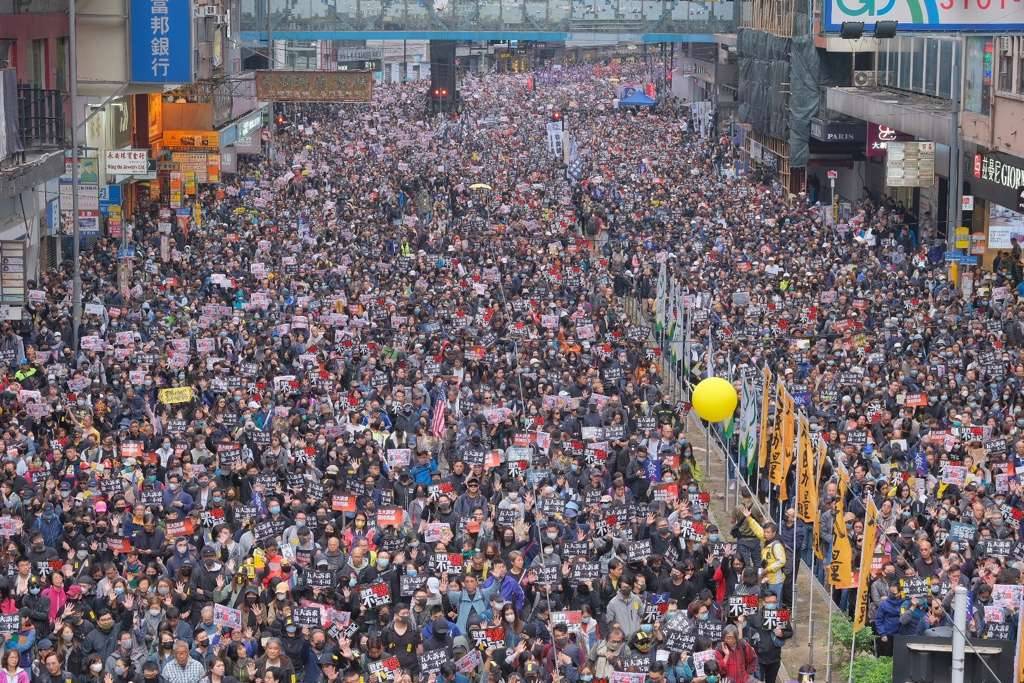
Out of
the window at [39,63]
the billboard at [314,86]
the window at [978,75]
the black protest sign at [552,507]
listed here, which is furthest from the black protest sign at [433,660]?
the billboard at [314,86]

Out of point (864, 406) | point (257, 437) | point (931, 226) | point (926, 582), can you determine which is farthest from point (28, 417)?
point (931, 226)

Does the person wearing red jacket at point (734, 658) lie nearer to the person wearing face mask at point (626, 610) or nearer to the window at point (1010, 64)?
the person wearing face mask at point (626, 610)

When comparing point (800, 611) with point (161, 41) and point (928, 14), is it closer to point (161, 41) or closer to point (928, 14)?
point (928, 14)

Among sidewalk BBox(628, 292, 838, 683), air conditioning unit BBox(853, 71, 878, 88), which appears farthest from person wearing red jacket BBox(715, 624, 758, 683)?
air conditioning unit BBox(853, 71, 878, 88)

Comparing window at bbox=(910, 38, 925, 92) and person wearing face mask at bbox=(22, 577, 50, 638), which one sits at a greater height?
window at bbox=(910, 38, 925, 92)

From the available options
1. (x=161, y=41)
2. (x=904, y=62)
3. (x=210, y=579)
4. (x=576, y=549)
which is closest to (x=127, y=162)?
(x=161, y=41)

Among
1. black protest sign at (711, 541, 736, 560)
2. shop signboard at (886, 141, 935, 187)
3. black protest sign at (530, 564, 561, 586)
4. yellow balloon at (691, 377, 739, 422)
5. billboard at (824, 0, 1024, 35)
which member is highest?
billboard at (824, 0, 1024, 35)

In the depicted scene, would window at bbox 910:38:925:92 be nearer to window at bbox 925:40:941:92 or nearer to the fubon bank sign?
window at bbox 925:40:941:92

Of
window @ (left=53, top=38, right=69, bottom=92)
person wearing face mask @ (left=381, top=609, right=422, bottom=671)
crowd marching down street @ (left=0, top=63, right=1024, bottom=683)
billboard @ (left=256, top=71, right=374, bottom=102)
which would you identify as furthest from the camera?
billboard @ (left=256, top=71, right=374, bottom=102)
